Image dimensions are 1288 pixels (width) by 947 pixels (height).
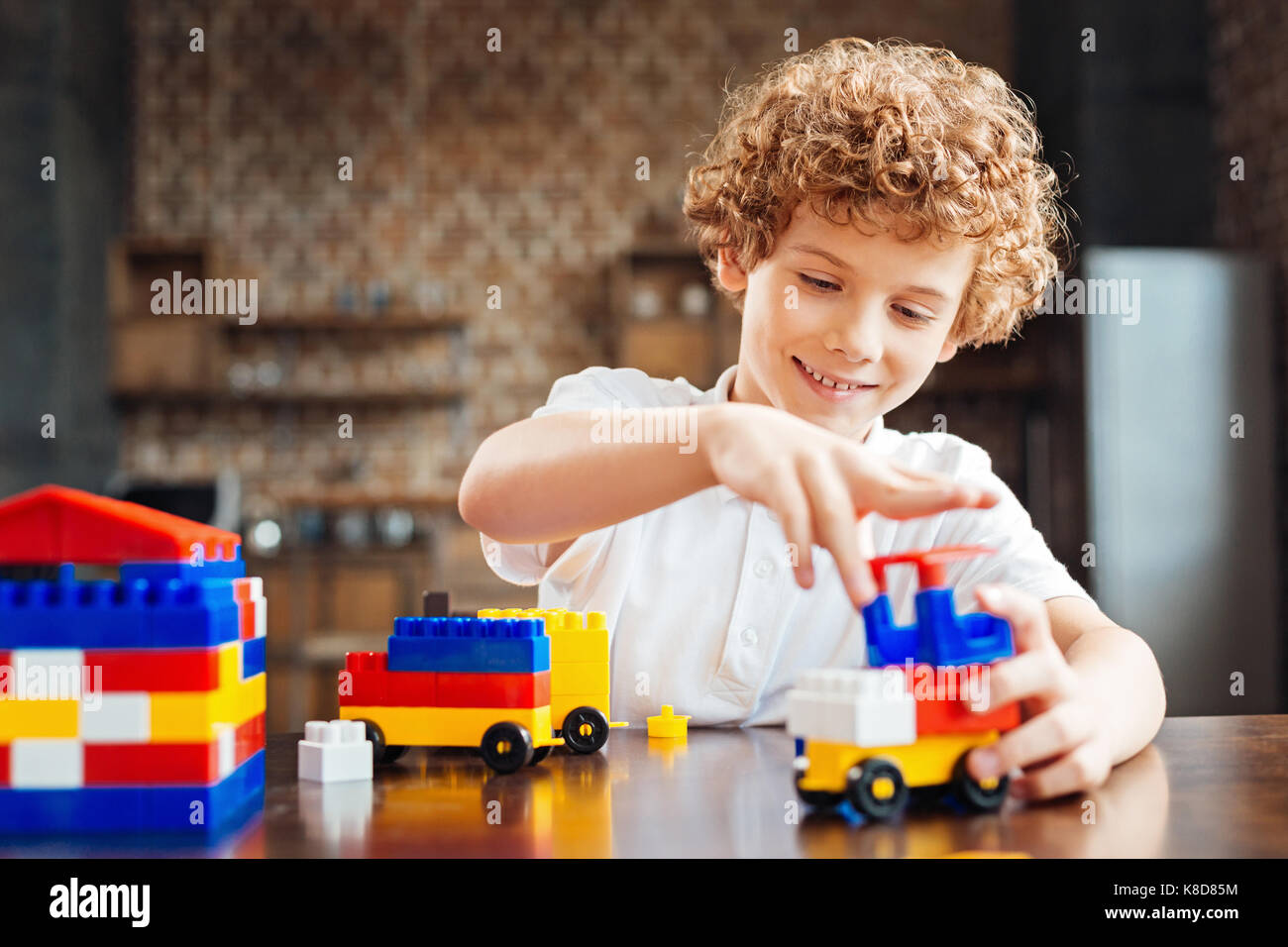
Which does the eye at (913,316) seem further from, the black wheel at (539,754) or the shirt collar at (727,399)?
the black wheel at (539,754)

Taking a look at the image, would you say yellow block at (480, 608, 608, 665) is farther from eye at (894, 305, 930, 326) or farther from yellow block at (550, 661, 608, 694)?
eye at (894, 305, 930, 326)

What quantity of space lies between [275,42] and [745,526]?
455cm

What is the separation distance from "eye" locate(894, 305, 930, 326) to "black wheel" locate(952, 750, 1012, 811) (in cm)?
53

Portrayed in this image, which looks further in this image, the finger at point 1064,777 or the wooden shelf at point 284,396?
the wooden shelf at point 284,396

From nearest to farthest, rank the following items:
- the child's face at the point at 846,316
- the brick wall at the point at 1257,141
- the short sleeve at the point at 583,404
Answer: the child's face at the point at 846,316
the short sleeve at the point at 583,404
the brick wall at the point at 1257,141

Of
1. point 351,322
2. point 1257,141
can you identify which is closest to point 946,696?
point 1257,141

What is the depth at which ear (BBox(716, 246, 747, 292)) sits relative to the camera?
4.21 ft

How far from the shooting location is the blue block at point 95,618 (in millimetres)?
593

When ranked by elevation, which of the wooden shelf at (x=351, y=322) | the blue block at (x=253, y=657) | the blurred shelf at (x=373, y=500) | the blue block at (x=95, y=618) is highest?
the wooden shelf at (x=351, y=322)

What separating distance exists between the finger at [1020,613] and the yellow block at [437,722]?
319 mm

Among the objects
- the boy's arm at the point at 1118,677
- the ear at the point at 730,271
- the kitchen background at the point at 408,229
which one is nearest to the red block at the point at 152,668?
the boy's arm at the point at 1118,677

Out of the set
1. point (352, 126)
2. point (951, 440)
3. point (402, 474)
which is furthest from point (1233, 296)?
point (352, 126)

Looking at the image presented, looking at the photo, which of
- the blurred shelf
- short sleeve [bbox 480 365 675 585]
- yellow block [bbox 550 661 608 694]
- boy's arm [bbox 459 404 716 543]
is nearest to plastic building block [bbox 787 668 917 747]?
boy's arm [bbox 459 404 716 543]
